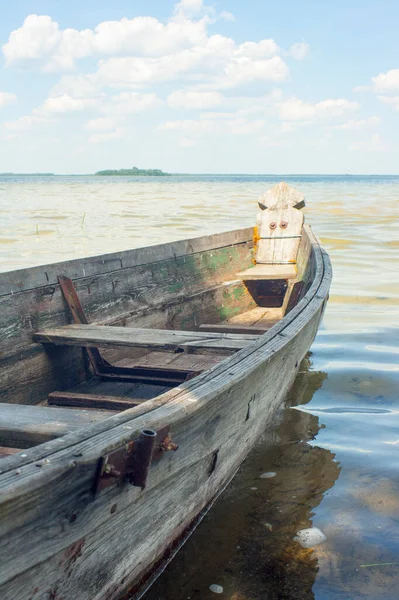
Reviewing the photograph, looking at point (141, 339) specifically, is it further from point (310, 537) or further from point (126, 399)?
point (310, 537)

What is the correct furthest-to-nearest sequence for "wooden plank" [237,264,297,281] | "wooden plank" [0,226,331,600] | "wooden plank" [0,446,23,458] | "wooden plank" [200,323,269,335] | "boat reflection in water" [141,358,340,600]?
"wooden plank" [237,264,297,281], "wooden plank" [200,323,269,335], "boat reflection in water" [141,358,340,600], "wooden plank" [0,446,23,458], "wooden plank" [0,226,331,600]

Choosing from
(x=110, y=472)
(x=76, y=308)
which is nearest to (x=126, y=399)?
(x=76, y=308)

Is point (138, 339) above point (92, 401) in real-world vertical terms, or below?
above

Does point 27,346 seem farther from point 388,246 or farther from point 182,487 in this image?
point 388,246

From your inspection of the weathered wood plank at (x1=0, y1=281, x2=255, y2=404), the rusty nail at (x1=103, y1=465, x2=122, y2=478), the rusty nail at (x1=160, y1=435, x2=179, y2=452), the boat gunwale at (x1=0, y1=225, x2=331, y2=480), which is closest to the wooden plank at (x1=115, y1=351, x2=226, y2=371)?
the weathered wood plank at (x1=0, y1=281, x2=255, y2=404)

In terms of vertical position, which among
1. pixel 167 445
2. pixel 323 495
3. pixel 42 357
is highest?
pixel 167 445

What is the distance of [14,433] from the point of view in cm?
212

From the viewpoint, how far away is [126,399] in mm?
3297

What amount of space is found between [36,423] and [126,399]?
46.1 inches

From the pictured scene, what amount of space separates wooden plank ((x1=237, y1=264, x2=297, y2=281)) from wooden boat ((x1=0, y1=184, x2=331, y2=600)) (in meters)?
0.03

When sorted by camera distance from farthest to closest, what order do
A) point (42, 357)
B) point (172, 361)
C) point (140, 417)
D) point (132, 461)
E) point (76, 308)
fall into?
point (172, 361) < point (76, 308) < point (42, 357) < point (140, 417) < point (132, 461)

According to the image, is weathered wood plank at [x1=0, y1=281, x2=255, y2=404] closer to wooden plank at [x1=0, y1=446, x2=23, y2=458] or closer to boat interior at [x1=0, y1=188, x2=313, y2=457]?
boat interior at [x1=0, y1=188, x2=313, y2=457]

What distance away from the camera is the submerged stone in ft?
9.36

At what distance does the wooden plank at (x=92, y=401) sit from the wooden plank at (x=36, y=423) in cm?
94
